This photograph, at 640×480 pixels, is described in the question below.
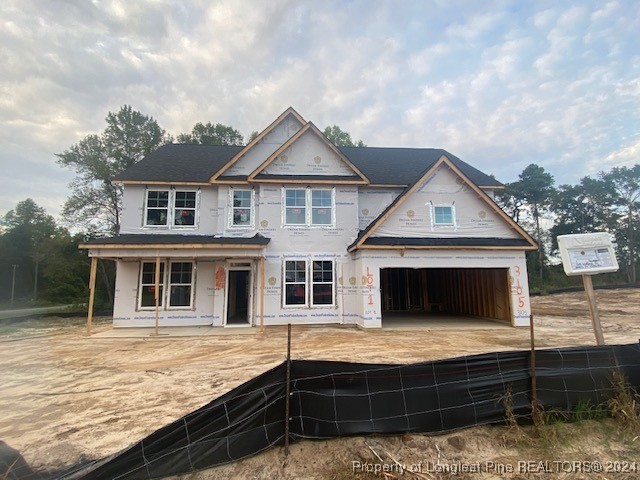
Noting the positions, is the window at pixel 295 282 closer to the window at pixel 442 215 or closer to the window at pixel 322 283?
the window at pixel 322 283

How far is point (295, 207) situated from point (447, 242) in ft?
21.0

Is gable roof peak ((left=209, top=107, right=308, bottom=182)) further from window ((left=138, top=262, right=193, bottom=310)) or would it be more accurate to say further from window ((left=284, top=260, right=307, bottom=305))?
window ((left=284, top=260, right=307, bottom=305))

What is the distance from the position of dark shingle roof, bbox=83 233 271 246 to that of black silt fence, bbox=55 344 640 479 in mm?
8835

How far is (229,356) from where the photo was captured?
329 inches

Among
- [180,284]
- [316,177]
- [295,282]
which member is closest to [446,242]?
[316,177]

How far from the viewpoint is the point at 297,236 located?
13938mm

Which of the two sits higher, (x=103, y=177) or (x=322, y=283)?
(x=103, y=177)

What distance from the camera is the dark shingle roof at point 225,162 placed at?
14.7 metres

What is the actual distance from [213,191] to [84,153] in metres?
21.4

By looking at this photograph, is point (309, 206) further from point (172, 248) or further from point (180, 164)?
point (180, 164)

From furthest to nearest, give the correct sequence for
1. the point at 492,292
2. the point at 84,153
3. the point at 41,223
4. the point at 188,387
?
the point at 41,223 → the point at 84,153 → the point at 492,292 → the point at 188,387

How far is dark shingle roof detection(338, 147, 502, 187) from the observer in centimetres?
1605

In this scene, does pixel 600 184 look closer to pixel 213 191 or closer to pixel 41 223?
pixel 213 191

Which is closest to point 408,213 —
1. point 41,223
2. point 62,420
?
point 62,420
